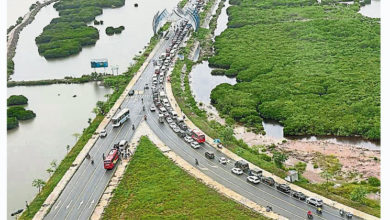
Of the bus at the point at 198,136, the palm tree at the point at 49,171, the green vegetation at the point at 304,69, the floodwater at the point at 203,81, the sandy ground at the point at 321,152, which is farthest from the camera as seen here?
the floodwater at the point at 203,81

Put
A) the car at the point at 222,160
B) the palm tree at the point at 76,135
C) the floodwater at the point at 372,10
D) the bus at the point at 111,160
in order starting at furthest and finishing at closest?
the floodwater at the point at 372,10, the palm tree at the point at 76,135, the car at the point at 222,160, the bus at the point at 111,160

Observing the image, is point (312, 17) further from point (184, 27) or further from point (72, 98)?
point (72, 98)

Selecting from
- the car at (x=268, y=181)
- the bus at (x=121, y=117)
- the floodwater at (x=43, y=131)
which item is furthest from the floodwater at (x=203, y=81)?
the car at (x=268, y=181)

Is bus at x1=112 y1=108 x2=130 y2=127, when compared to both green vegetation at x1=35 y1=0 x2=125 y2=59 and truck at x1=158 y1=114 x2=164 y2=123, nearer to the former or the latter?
truck at x1=158 y1=114 x2=164 y2=123

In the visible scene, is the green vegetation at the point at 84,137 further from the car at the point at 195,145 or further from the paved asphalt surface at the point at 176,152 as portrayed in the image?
the car at the point at 195,145

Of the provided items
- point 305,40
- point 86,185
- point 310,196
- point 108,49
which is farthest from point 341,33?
point 86,185

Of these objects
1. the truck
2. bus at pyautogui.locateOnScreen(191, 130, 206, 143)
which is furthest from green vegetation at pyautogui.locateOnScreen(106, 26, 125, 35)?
bus at pyautogui.locateOnScreen(191, 130, 206, 143)

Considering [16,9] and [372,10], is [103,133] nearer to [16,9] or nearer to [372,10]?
[372,10]
